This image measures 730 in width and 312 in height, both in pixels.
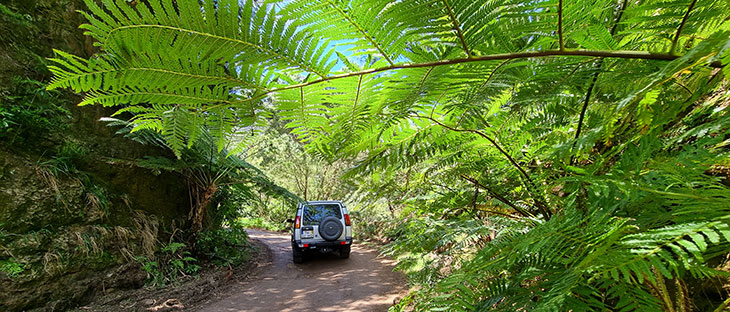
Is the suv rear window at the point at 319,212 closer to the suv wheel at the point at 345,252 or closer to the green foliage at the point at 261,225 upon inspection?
the suv wheel at the point at 345,252

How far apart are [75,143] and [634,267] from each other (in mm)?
6060

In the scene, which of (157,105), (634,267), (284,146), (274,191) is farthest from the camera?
(284,146)

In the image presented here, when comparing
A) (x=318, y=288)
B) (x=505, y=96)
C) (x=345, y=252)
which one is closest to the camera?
(x=505, y=96)

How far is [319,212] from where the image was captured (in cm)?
654

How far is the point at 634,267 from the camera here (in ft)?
1.35

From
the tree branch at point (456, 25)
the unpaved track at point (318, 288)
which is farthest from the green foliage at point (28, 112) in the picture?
the tree branch at point (456, 25)

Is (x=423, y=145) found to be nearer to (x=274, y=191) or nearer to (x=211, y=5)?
(x=211, y=5)

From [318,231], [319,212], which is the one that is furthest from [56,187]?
[319,212]

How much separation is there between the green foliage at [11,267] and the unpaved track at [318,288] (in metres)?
1.90

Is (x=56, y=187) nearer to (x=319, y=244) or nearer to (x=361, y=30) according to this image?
(x=319, y=244)

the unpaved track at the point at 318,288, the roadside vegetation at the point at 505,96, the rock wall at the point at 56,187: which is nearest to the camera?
the roadside vegetation at the point at 505,96

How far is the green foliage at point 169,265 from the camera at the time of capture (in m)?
4.18

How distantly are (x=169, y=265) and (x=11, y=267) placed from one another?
174cm

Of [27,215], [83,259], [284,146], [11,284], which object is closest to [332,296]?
[83,259]
